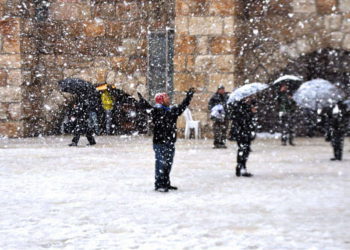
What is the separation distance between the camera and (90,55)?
1814 centimetres

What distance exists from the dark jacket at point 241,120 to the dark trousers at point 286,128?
5.04 meters

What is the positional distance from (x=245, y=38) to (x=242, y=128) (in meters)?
7.27

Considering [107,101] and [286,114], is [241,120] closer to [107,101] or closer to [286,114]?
[286,114]

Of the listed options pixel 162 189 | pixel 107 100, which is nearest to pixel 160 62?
pixel 107 100

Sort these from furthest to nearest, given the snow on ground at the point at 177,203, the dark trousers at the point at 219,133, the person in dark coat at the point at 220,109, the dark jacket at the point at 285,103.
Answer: the dark jacket at the point at 285,103
the person in dark coat at the point at 220,109
the dark trousers at the point at 219,133
the snow on ground at the point at 177,203

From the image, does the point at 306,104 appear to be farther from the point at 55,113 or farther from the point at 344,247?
the point at 344,247

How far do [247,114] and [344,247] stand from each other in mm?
4846

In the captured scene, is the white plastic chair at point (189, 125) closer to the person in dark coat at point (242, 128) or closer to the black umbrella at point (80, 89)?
the black umbrella at point (80, 89)

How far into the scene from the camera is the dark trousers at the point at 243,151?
9406mm

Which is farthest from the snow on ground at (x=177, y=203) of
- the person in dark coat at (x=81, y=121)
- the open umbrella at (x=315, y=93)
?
the open umbrella at (x=315, y=93)

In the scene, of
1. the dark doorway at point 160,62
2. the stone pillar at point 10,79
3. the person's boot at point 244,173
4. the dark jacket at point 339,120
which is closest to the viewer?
the person's boot at point 244,173

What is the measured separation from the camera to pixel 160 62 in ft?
58.6

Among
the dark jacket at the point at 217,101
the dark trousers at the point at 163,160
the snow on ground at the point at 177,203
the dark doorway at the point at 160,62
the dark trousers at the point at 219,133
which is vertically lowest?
the snow on ground at the point at 177,203

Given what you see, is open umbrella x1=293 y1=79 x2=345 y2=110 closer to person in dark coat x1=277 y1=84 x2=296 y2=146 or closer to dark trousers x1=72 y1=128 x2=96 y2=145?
person in dark coat x1=277 y1=84 x2=296 y2=146
